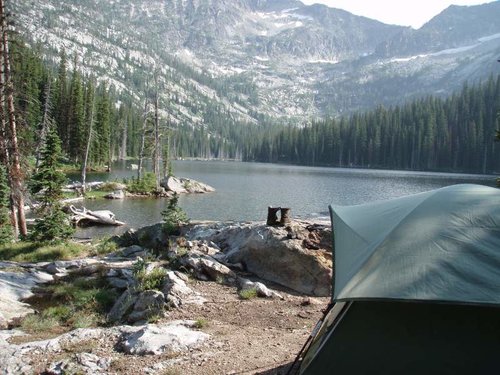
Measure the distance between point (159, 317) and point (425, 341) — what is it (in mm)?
5320

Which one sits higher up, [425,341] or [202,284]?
[425,341]

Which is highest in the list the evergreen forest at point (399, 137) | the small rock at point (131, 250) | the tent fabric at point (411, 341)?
the evergreen forest at point (399, 137)

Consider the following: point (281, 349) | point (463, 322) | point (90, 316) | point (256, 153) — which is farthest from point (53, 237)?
point (256, 153)

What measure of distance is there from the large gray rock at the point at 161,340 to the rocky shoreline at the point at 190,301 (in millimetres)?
17

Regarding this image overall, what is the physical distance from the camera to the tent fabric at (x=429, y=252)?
15.3ft

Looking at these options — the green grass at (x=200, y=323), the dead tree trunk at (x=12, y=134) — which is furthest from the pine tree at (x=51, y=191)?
the green grass at (x=200, y=323)

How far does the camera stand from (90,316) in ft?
30.6

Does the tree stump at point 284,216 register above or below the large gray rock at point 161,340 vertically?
above

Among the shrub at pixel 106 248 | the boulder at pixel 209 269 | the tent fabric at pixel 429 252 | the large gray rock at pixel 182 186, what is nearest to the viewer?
the tent fabric at pixel 429 252

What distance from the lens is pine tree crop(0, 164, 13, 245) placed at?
1759cm

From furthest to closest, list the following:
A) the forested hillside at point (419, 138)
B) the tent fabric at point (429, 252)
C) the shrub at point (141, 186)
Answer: the forested hillside at point (419, 138) < the shrub at point (141, 186) < the tent fabric at point (429, 252)

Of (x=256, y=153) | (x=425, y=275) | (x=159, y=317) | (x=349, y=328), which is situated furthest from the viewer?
(x=256, y=153)

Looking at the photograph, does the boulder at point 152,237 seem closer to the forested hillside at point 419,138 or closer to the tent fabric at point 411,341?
the tent fabric at point 411,341

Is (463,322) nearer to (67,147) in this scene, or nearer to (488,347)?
(488,347)
